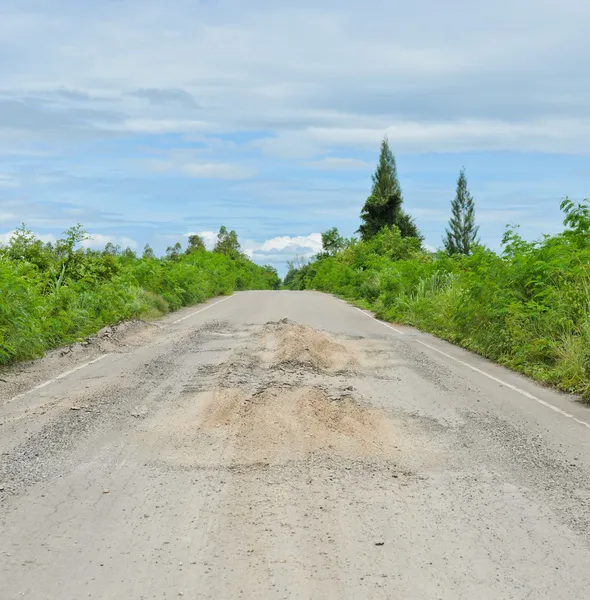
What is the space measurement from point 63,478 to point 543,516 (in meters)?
3.97

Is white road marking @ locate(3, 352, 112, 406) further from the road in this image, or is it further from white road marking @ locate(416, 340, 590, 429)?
white road marking @ locate(416, 340, 590, 429)

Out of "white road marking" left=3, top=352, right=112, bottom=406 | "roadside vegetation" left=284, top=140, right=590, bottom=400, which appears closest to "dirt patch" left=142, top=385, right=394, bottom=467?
"white road marking" left=3, top=352, right=112, bottom=406

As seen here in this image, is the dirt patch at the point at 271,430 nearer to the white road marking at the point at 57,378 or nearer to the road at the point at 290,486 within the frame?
the road at the point at 290,486

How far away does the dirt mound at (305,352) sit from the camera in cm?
1310

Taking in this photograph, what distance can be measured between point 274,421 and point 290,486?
2.15 m

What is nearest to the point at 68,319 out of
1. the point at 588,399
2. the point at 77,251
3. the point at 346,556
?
the point at 77,251

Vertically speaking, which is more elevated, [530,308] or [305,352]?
[530,308]

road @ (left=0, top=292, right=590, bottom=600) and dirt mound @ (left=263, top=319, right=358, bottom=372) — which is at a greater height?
dirt mound @ (left=263, top=319, right=358, bottom=372)

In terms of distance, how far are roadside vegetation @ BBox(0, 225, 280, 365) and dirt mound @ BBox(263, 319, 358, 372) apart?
4.54 meters

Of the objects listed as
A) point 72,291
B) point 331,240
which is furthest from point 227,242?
point 72,291

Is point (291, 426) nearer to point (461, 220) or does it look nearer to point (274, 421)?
point (274, 421)

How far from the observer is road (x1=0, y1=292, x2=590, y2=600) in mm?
4840

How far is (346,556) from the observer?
509 cm

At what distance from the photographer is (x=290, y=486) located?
21.5ft
